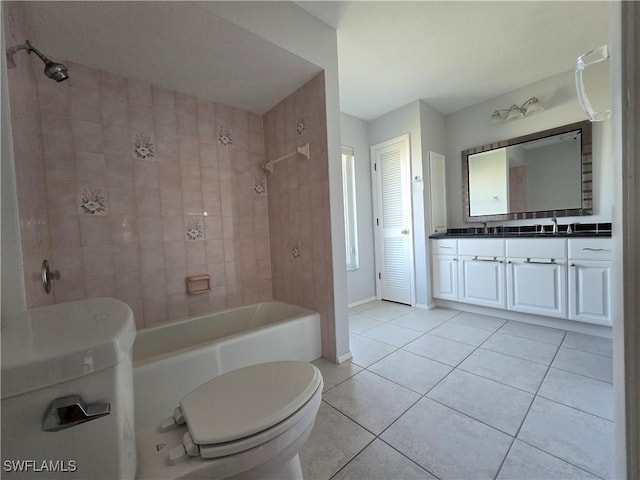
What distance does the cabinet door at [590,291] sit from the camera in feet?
6.38

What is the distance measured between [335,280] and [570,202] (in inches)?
97.5

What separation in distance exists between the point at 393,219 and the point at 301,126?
Result: 1743 millimetres

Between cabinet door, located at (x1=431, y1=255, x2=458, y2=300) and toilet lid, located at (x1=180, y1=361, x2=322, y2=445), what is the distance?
2404 mm

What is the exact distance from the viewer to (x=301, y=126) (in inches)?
77.6

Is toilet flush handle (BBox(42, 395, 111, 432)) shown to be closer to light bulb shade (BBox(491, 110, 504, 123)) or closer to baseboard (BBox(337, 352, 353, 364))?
baseboard (BBox(337, 352, 353, 364))

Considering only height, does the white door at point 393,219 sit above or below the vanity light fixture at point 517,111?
below

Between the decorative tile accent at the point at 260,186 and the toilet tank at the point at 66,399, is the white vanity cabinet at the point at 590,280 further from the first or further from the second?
the toilet tank at the point at 66,399

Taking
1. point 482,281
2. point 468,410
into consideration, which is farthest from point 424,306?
point 468,410

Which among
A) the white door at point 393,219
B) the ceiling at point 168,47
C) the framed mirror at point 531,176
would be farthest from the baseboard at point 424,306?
the ceiling at point 168,47

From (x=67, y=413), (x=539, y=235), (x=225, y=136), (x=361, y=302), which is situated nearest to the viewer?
(x=67, y=413)

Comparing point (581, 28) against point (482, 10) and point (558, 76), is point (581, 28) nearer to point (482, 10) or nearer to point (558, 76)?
point (558, 76)

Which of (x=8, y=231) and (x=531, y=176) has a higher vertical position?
(x=531, y=176)

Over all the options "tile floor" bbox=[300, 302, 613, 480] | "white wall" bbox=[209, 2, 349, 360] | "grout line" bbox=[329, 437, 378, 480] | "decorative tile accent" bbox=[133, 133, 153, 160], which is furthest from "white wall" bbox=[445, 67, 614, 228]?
"decorative tile accent" bbox=[133, 133, 153, 160]

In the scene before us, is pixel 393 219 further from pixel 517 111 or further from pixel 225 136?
pixel 225 136
